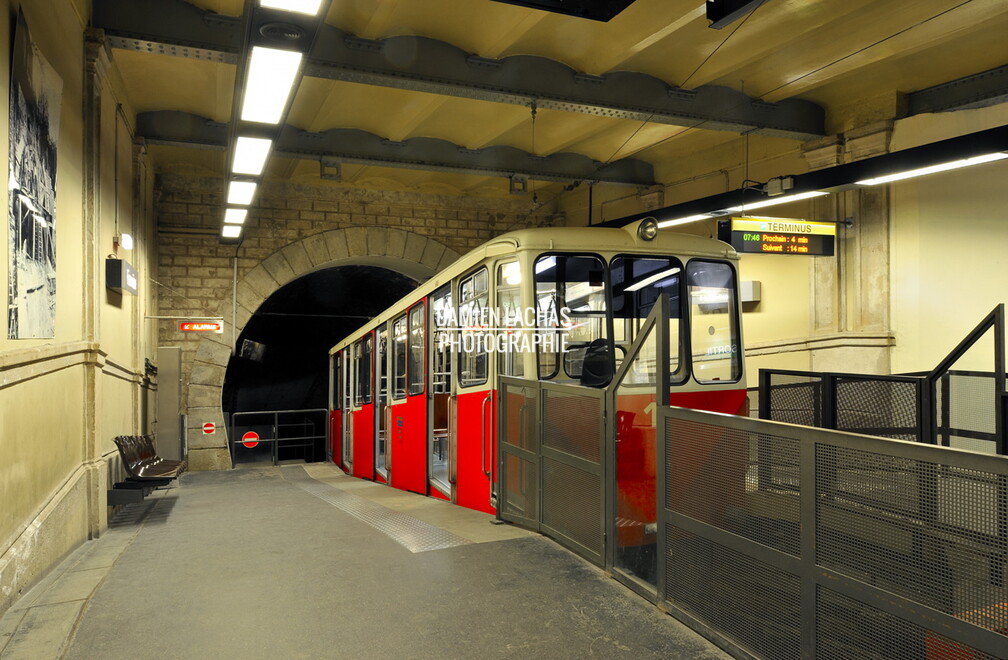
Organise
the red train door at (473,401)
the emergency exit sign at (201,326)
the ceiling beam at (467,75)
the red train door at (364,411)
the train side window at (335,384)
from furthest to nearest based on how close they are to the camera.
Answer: the train side window at (335,384)
the emergency exit sign at (201,326)
the red train door at (364,411)
the ceiling beam at (467,75)
the red train door at (473,401)

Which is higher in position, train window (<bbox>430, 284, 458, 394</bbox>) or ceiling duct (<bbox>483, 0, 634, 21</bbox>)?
ceiling duct (<bbox>483, 0, 634, 21</bbox>)

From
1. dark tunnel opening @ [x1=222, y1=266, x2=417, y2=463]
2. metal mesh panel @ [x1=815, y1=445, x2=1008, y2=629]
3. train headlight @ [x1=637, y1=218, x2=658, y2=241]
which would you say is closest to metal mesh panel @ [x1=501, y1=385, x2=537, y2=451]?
train headlight @ [x1=637, y1=218, x2=658, y2=241]

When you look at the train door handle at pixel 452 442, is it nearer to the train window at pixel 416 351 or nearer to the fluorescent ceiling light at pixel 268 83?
the train window at pixel 416 351

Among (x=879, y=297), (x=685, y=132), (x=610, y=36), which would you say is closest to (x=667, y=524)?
(x=610, y=36)

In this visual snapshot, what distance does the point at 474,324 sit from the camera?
6.59 meters

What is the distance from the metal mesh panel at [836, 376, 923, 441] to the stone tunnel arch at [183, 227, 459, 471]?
1111cm

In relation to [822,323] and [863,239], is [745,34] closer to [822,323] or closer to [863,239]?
[863,239]

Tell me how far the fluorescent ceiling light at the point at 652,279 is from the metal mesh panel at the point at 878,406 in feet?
5.01

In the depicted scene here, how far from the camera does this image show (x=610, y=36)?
7.96 m

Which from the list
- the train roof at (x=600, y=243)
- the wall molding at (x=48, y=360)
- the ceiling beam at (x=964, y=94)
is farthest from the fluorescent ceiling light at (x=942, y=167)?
the wall molding at (x=48, y=360)

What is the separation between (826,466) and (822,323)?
27.3 ft

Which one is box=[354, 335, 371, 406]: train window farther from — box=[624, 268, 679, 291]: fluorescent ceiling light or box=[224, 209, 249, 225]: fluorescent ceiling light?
box=[624, 268, 679, 291]: fluorescent ceiling light

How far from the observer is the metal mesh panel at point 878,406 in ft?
17.3

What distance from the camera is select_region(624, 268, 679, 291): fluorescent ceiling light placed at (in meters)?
5.81
